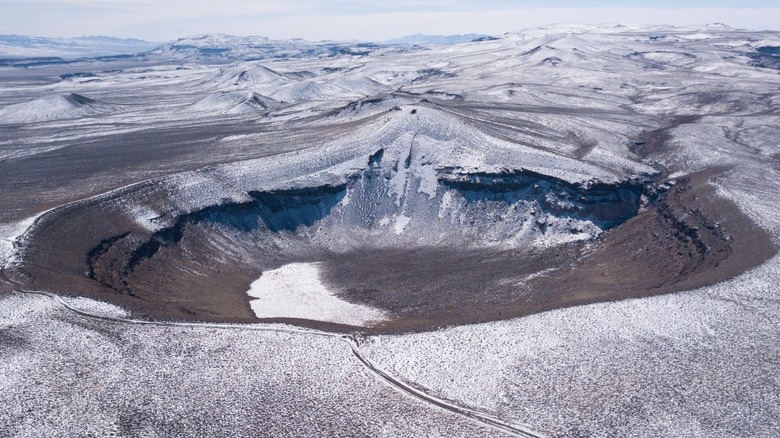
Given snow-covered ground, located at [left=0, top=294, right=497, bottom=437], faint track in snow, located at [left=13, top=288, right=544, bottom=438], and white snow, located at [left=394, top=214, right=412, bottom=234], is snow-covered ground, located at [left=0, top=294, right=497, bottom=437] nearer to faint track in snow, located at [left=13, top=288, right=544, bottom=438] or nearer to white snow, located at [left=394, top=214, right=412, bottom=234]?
faint track in snow, located at [left=13, top=288, right=544, bottom=438]

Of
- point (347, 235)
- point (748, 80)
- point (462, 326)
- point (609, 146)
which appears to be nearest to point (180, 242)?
point (347, 235)

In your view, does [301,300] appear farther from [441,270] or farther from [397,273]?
[441,270]

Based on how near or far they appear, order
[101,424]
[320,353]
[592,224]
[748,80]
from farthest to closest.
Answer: [748,80]
[592,224]
[320,353]
[101,424]

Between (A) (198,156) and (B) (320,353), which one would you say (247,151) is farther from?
(B) (320,353)

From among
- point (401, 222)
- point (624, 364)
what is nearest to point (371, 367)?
point (624, 364)

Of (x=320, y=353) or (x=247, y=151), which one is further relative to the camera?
(x=247, y=151)

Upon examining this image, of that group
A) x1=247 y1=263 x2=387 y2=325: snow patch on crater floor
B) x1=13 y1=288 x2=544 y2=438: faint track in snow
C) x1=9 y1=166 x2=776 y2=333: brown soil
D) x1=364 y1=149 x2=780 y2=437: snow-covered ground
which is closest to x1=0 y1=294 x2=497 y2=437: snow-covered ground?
x1=13 y1=288 x2=544 y2=438: faint track in snow
